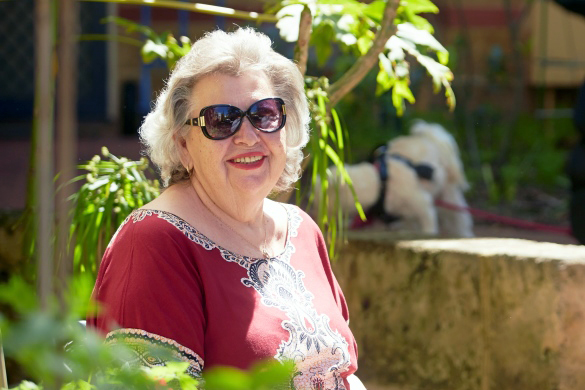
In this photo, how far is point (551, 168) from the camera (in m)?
9.10

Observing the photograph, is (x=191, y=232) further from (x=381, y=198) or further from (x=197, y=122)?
(x=381, y=198)

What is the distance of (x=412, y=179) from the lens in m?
5.80

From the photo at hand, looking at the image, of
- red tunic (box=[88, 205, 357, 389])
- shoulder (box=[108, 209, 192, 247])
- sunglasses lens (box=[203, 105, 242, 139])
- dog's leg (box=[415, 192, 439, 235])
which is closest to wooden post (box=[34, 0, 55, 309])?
red tunic (box=[88, 205, 357, 389])

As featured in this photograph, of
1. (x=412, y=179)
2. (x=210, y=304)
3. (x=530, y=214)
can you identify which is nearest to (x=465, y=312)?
(x=210, y=304)

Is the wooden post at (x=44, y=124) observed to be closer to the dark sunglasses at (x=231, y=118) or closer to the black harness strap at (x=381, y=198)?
the dark sunglasses at (x=231, y=118)

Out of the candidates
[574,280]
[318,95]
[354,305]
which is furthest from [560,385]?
[318,95]

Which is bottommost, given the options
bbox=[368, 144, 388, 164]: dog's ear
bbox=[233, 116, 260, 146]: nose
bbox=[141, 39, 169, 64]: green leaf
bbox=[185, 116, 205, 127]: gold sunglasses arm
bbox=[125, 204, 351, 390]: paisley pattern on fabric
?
bbox=[368, 144, 388, 164]: dog's ear

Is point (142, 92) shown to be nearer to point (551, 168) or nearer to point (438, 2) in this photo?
point (438, 2)

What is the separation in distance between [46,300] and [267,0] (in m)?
2.59

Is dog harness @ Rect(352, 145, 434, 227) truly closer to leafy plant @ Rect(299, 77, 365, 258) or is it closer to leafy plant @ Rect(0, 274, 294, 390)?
leafy plant @ Rect(299, 77, 365, 258)

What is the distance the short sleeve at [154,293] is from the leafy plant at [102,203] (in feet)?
2.24

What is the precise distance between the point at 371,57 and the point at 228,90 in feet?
2.41

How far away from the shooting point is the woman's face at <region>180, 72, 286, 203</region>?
2.23 m

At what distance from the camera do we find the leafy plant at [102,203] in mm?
2771
